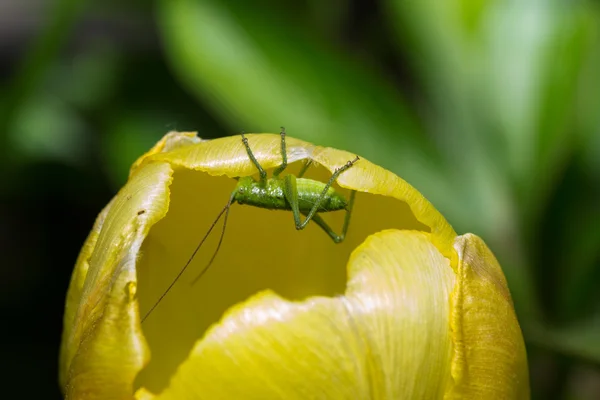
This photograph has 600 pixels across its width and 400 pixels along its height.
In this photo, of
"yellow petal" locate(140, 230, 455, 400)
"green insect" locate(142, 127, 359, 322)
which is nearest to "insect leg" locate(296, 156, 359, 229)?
"green insect" locate(142, 127, 359, 322)

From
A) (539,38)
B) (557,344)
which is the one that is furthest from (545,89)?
(557,344)

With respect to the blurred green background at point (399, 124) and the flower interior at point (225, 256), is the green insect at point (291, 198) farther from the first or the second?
the blurred green background at point (399, 124)

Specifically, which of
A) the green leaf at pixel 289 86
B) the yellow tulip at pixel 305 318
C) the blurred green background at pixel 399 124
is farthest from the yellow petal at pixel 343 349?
the green leaf at pixel 289 86

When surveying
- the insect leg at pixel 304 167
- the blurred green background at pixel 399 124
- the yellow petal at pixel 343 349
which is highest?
the blurred green background at pixel 399 124

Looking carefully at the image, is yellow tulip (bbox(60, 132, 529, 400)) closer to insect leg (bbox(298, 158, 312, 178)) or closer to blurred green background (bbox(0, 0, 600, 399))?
insect leg (bbox(298, 158, 312, 178))

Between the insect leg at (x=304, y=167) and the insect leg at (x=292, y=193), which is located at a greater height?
the insect leg at (x=304, y=167)

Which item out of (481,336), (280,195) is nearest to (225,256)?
(280,195)

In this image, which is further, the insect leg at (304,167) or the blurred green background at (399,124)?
the blurred green background at (399,124)
